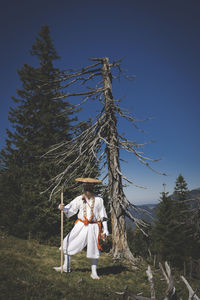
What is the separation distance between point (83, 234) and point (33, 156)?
4.99 metres

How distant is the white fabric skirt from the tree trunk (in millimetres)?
1672

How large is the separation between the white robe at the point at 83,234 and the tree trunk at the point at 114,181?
145cm

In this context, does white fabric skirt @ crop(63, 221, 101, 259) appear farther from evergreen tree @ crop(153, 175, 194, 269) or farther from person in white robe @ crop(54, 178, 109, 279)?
evergreen tree @ crop(153, 175, 194, 269)

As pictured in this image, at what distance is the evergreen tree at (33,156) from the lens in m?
7.62

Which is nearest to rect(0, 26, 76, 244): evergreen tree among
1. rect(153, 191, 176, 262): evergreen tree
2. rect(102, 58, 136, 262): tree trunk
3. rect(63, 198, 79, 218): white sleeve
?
rect(102, 58, 136, 262): tree trunk

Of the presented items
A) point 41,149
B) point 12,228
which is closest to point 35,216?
point 12,228

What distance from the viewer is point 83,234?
4656 millimetres

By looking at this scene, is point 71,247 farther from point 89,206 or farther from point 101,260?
point 101,260

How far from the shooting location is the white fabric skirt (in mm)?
4535

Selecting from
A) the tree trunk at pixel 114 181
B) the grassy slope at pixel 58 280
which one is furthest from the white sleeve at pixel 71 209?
the tree trunk at pixel 114 181

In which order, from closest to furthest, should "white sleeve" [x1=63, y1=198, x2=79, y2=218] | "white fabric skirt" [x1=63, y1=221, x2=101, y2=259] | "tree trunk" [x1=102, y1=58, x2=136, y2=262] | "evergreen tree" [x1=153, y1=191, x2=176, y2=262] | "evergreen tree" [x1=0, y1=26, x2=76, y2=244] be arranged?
"white fabric skirt" [x1=63, y1=221, x2=101, y2=259]
"white sleeve" [x1=63, y1=198, x2=79, y2=218]
"tree trunk" [x1=102, y1=58, x2=136, y2=262]
"evergreen tree" [x1=0, y1=26, x2=76, y2=244]
"evergreen tree" [x1=153, y1=191, x2=176, y2=262]

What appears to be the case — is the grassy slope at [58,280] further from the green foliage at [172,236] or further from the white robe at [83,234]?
the green foliage at [172,236]

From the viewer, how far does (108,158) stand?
6.93m

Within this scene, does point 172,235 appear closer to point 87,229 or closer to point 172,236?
point 172,236
